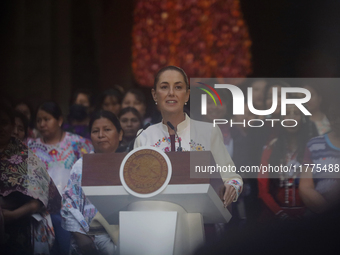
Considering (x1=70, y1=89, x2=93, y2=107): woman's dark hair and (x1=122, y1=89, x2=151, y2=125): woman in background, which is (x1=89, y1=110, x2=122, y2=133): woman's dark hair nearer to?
(x1=122, y1=89, x2=151, y2=125): woman in background

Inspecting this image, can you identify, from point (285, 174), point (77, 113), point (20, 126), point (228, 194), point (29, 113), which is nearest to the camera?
point (228, 194)

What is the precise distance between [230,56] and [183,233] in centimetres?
310

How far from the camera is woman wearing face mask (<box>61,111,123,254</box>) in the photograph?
118 inches

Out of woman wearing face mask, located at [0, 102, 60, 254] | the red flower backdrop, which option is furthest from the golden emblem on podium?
the red flower backdrop

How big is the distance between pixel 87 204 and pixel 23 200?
0.42 metres

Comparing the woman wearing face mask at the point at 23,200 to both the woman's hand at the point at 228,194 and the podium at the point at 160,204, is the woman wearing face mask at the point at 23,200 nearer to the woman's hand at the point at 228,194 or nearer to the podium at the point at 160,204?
the podium at the point at 160,204

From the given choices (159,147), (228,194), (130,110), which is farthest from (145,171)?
(130,110)

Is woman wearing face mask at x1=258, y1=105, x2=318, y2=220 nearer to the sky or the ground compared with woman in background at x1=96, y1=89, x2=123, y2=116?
nearer to the ground

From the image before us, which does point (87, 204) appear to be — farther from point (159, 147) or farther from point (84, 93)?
point (84, 93)

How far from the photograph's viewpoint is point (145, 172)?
2229 mm

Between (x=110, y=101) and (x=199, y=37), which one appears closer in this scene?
(x=110, y=101)

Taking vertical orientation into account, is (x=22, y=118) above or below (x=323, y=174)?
above

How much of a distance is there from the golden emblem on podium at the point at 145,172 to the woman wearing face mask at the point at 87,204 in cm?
74

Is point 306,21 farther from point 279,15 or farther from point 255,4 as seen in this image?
point 255,4
